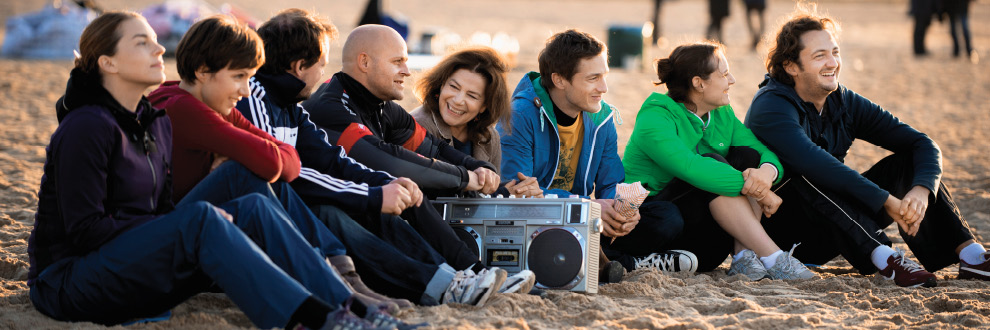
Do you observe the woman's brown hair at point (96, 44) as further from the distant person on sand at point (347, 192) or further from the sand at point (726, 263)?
the sand at point (726, 263)

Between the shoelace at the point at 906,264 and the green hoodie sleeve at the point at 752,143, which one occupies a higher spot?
the green hoodie sleeve at the point at 752,143

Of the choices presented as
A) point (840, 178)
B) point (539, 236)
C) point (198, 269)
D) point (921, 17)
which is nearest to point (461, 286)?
point (539, 236)

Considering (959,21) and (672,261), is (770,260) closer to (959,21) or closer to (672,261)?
(672,261)

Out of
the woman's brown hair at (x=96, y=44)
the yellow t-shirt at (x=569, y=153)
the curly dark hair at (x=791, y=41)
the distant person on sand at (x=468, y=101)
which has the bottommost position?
the yellow t-shirt at (x=569, y=153)

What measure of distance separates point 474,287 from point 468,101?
3.89 ft

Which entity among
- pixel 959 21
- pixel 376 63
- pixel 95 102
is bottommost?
pixel 95 102

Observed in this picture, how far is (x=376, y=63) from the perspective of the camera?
4.04 meters

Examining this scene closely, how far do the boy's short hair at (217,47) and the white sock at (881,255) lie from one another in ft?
8.64

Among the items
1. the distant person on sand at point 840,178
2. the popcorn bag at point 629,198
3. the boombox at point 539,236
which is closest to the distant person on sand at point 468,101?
the popcorn bag at point 629,198

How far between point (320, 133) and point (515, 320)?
3.47 feet

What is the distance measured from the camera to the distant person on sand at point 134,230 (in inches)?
110

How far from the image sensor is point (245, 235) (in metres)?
2.86

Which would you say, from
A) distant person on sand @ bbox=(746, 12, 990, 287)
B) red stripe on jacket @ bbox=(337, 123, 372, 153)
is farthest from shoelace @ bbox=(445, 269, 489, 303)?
distant person on sand @ bbox=(746, 12, 990, 287)

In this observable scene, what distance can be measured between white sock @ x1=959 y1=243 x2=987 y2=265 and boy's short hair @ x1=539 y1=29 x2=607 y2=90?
5.78 ft
